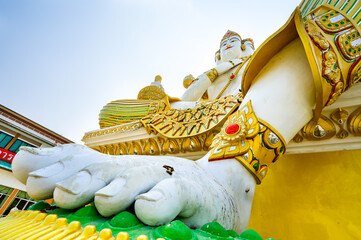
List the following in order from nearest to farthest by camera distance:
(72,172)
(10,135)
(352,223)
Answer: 1. (72,172)
2. (352,223)
3. (10,135)

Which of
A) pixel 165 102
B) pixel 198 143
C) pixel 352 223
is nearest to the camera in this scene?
pixel 352 223

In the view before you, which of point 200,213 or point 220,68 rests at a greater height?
point 220,68

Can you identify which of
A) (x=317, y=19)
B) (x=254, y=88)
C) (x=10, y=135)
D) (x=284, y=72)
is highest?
(x=317, y=19)

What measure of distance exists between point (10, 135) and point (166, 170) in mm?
4537

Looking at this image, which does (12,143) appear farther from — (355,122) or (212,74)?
(355,122)

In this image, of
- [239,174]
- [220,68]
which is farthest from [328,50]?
[220,68]

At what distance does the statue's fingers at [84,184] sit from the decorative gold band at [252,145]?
38 centimetres

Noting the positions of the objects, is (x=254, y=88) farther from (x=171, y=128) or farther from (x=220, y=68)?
(x=220, y=68)

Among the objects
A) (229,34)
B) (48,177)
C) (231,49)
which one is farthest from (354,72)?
(229,34)

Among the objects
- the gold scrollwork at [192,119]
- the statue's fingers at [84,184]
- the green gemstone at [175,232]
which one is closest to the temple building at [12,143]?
the gold scrollwork at [192,119]

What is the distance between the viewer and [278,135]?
690mm

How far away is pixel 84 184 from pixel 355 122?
3.67 feet

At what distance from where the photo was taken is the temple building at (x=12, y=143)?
3451 mm

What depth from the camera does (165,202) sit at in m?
0.34
